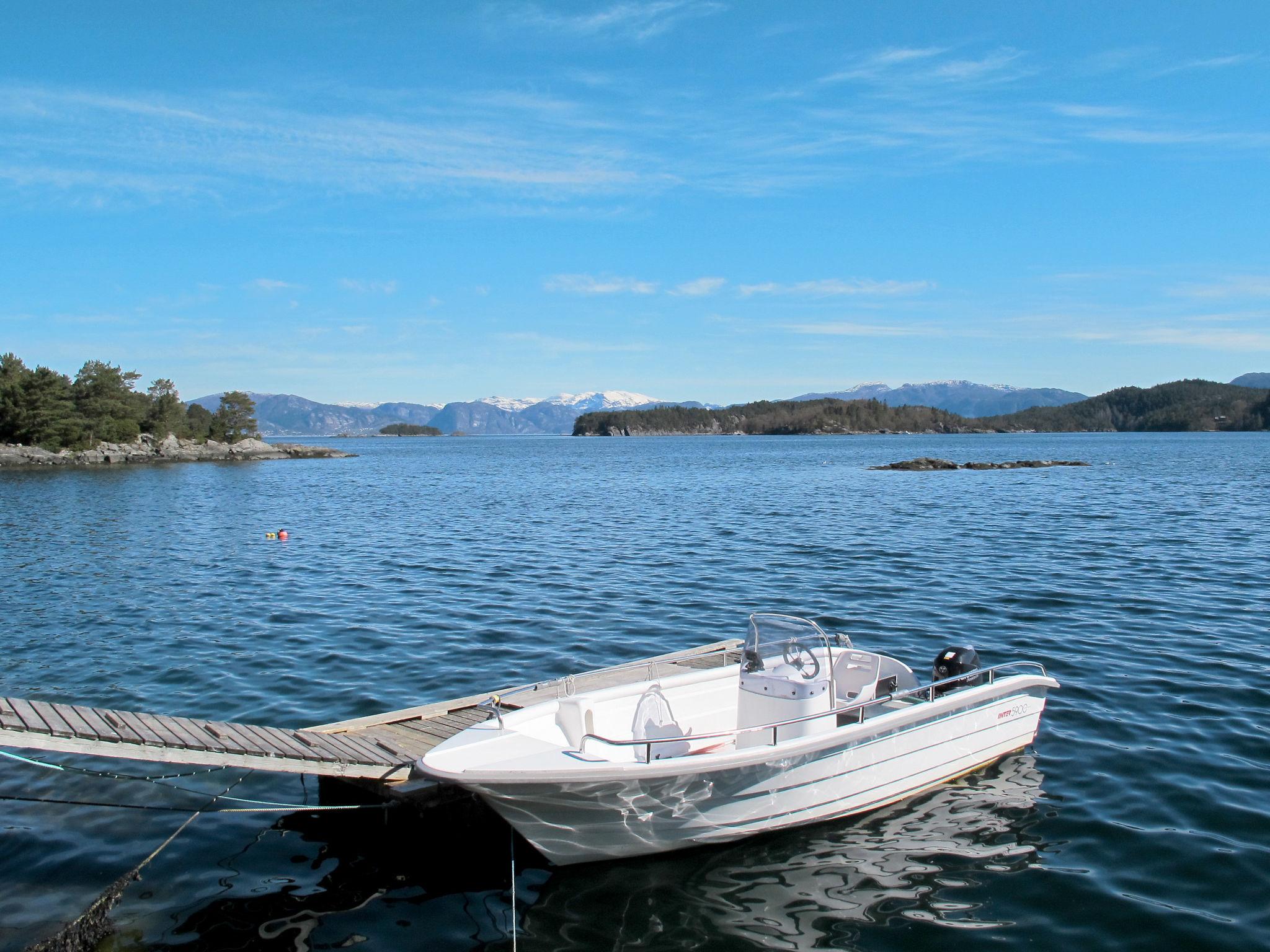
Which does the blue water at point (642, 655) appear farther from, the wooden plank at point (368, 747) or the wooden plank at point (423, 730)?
the wooden plank at point (423, 730)

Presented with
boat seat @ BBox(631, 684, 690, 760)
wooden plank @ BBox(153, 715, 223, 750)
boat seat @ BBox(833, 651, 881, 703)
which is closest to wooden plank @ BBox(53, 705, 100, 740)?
wooden plank @ BBox(153, 715, 223, 750)

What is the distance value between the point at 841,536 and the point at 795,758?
2473 centimetres

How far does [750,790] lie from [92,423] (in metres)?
103

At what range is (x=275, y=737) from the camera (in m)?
8.95

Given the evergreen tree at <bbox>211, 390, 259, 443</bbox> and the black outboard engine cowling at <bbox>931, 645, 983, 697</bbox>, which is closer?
the black outboard engine cowling at <bbox>931, 645, 983, 697</bbox>

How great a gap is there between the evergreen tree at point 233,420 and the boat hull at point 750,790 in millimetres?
119342

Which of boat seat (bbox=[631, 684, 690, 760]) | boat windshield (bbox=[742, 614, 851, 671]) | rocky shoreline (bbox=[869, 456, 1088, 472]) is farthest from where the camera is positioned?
rocky shoreline (bbox=[869, 456, 1088, 472])

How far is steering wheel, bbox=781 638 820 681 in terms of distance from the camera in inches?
393

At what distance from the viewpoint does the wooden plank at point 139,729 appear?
7750mm

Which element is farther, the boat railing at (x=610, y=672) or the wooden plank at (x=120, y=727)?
the boat railing at (x=610, y=672)

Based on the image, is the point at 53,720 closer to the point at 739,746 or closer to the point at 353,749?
the point at 353,749

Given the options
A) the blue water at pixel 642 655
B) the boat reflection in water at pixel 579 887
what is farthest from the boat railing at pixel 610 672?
the blue water at pixel 642 655

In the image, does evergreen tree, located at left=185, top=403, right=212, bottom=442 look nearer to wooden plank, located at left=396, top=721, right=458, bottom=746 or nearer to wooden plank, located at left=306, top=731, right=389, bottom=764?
wooden plank, located at left=396, top=721, right=458, bottom=746

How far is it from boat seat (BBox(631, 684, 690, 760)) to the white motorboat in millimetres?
17
